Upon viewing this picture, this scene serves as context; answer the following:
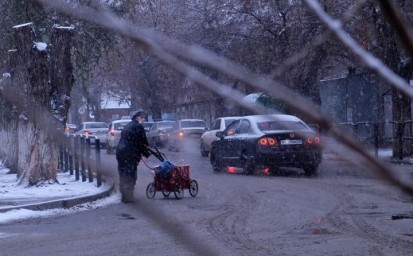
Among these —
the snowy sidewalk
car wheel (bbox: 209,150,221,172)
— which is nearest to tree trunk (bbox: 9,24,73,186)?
the snowy sidewalk

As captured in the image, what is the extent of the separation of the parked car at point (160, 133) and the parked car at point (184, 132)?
1496mm

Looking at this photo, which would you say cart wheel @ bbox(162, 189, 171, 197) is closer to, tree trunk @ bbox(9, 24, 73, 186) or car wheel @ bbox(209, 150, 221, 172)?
tree trunk @ bbox(9, 24, 73, 186)

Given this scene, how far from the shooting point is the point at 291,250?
7.79 metres

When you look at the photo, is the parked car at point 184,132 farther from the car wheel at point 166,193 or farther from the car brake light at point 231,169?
the car wheel at point 166,193

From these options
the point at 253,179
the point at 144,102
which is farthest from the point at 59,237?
the point at 144,102

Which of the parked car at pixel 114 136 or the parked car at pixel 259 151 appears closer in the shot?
the parked car at pixel 259 151

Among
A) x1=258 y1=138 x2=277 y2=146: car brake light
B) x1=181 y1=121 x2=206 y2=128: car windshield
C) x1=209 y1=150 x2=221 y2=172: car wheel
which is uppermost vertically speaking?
x1=181 y1=121 x2=206 y2=128: car windshield

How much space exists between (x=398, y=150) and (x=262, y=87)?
21.0m

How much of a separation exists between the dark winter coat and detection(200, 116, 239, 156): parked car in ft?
41.5

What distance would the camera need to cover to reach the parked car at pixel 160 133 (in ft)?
122

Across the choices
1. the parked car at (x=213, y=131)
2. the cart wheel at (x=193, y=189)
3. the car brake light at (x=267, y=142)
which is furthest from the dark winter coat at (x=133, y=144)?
the parked car at (x=213, y=131)

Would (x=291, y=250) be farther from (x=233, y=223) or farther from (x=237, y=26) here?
(x=237, y=26)

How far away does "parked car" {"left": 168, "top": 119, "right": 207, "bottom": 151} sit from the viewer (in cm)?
3497

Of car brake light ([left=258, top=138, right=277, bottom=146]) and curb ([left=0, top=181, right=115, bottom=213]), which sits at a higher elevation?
car brake light ([left=258, top=138, right=277, bottom=146])
